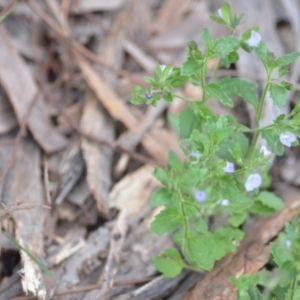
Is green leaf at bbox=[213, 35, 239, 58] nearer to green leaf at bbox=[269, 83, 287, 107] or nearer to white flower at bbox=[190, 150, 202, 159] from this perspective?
green leaf at bbox=[269, 83, 287, 107]

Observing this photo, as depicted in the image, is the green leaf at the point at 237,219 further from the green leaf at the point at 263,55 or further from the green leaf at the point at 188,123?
the green leaf at the point at 263,55

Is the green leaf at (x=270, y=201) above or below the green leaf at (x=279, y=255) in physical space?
below

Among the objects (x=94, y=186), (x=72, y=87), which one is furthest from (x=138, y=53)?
(x=94, y=186)

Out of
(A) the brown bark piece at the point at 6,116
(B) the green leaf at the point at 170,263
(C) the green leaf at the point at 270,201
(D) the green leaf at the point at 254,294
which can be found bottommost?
(B) the green leaf at the point at 170,263

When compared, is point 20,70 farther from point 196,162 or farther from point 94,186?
point 196,162

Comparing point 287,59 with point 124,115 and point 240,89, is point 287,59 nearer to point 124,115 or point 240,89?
point 240,89

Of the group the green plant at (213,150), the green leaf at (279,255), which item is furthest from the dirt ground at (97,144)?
the green leaf at (279,255)
